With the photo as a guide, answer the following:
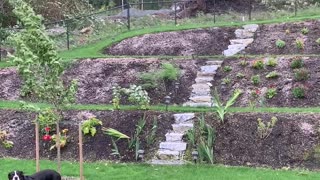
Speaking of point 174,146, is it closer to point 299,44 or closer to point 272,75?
point 272,75

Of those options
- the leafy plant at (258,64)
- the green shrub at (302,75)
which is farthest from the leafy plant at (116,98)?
the green shrub at (302,75)

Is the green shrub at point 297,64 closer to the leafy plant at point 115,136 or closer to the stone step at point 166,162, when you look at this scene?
the stone step at point 166,162

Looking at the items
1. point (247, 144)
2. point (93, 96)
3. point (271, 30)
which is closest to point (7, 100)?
point (93, 96)

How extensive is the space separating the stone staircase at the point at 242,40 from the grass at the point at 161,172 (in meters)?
6.37

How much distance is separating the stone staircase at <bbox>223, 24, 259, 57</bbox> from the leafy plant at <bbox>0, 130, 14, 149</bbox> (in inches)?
266

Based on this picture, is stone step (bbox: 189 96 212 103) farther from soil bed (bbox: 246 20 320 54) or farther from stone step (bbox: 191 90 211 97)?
soil bed (bbox: 246 20 320 54)

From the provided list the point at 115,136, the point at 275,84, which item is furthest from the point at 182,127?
the point at 275,84

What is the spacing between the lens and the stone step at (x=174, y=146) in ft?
29.5

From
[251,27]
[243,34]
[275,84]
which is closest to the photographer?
[275,84]

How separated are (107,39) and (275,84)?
299 inches

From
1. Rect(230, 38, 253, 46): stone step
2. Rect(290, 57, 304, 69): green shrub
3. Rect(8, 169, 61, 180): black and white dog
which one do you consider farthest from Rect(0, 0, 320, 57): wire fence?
Rect(8, 169, 61, 180): black and white dog

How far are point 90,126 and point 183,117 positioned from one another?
180cm

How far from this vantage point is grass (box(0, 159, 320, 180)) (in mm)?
7823

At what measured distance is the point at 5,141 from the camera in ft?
31.8
